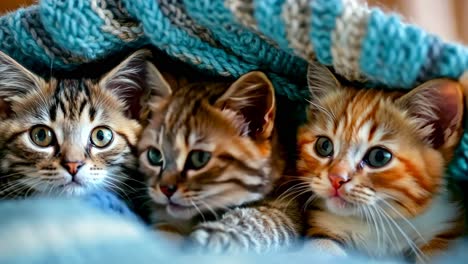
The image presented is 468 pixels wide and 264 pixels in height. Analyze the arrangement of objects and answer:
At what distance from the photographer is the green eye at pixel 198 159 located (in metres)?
1.06

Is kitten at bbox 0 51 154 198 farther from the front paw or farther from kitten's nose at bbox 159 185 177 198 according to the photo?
the front paw

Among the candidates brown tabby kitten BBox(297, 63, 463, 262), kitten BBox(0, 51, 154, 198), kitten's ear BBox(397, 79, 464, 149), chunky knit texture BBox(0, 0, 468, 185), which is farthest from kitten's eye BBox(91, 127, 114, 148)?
kitten's ear BBox(397, 79, 464, 149)

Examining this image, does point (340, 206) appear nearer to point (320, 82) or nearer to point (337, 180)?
point (337, 180)

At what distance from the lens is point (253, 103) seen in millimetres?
1087

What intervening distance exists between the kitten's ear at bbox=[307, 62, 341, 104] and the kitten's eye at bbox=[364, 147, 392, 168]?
0.15 meters

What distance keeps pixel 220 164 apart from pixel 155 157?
126 millimetres

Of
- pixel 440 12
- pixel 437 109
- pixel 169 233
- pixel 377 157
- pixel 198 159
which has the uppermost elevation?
pixel 440 12

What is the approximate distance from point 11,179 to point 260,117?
45 cm

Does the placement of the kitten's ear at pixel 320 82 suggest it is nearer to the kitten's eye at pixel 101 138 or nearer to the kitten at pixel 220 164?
the kitten at pixel 220 164

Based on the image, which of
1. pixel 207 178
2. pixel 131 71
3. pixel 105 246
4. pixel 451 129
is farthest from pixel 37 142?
pixel 451 129

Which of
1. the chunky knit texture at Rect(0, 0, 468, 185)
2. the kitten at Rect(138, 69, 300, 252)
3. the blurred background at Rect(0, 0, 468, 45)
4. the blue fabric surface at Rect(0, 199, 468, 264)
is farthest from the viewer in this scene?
the blurred background at Rect(0, 0, 468, 45)

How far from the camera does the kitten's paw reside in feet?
3.21

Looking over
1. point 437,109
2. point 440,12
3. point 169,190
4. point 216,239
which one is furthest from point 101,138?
point 440,12

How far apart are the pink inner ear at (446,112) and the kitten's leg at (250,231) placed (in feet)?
0.90
